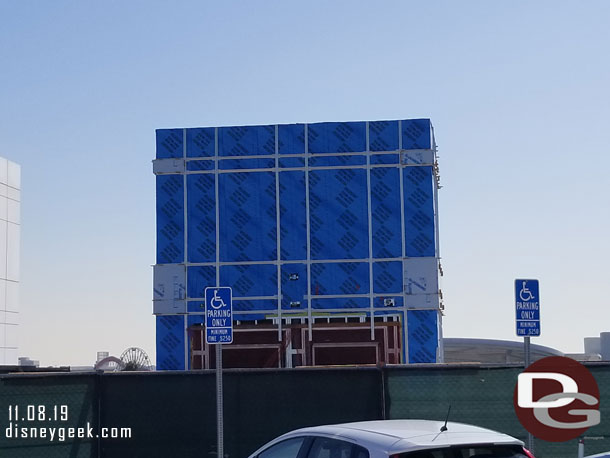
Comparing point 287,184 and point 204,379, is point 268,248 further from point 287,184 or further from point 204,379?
point 204,379

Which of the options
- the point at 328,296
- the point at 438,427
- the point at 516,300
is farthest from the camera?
the point at 328,296

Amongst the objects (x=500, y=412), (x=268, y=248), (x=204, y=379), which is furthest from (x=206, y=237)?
(x=500, y=412)

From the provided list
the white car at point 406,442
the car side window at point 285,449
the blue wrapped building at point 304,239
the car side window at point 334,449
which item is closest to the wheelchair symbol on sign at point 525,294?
the white car at point 406,442

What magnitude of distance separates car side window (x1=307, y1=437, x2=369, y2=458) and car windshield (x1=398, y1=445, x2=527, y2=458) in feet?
1.46

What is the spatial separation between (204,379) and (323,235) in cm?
561

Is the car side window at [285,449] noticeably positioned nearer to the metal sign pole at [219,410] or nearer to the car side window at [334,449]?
the car side window at [334,449]

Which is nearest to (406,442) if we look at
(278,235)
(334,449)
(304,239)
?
(334,449)

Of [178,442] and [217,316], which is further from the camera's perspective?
[178,442]

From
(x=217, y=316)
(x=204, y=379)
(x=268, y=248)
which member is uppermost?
(x=268, y=248)

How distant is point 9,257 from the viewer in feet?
132

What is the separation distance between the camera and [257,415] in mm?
13031

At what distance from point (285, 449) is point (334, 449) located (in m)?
0.89

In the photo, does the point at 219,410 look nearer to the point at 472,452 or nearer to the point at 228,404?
the point at 228,404

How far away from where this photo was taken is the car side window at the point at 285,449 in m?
8.34
